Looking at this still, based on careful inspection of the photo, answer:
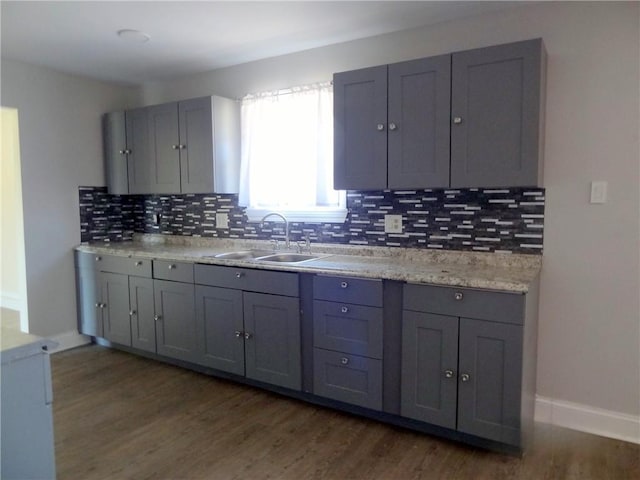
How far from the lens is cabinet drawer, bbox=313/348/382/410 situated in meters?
2.40

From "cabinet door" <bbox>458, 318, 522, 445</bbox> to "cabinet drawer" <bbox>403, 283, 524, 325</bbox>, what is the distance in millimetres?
41

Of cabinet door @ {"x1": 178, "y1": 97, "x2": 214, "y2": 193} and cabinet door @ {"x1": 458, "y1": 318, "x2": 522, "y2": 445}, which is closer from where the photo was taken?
cabinet door @ {"x1": 458, "y1": 318, "x2": 522, "y2": 445}

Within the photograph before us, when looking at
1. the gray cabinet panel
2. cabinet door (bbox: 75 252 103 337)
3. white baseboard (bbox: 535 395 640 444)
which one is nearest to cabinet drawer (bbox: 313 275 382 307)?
white baseboard (bbox: 535 395 640 444)

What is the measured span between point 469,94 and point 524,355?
1.31m

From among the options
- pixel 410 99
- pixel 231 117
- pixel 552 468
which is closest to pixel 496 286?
pixel 552 468

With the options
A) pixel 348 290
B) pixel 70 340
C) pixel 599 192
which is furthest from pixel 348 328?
pixel 70 340

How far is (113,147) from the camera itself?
12.7ft

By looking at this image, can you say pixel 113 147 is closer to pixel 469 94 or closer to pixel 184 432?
pixel 184 432

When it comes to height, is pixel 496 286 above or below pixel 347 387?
above

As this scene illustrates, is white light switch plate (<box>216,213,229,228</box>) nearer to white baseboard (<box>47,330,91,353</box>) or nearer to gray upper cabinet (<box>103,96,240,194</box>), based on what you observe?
gray upper cabinet (<box>103,96,240,194</box>)

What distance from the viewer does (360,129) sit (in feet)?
8.55

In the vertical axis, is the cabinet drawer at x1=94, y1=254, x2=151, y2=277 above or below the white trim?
below

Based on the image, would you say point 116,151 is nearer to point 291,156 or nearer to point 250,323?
point 291,156

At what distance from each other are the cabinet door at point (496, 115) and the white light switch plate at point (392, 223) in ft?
1.80
